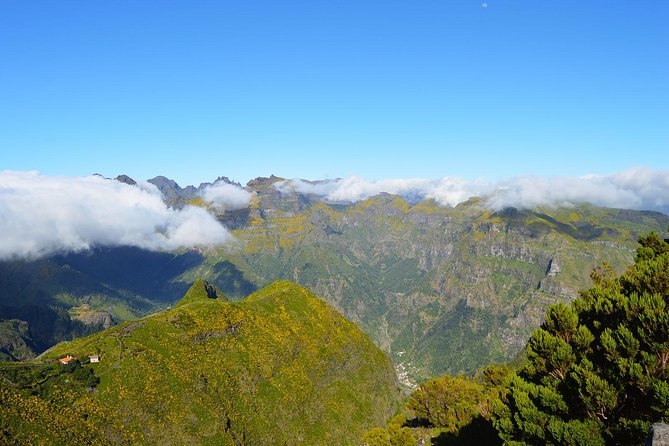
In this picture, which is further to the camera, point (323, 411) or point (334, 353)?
point (334, 353)

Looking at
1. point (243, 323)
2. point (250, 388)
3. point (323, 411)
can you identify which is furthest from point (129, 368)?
point (323, 411)

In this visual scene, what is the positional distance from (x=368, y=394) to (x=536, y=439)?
140503mm

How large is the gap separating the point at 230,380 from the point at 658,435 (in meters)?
127

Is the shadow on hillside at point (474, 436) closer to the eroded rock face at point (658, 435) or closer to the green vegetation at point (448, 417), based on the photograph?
the green vegetation at point (448, 417)

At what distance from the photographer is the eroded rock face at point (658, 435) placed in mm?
31828

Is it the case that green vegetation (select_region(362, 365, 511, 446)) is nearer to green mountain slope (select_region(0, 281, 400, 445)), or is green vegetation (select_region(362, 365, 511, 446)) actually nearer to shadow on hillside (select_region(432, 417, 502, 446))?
shadow on hillside (select_region(432, 417, 502, 446))

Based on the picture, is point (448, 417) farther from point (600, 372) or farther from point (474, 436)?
point (600, 372)

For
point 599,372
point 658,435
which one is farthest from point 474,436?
point 658,435

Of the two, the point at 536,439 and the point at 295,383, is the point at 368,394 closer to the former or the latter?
the point at 295,383

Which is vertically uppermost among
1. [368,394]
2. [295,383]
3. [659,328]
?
[659,328]

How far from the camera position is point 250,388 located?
140875mm

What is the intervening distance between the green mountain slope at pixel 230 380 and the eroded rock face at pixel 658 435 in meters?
108

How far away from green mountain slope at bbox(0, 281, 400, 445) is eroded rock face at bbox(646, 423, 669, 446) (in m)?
108

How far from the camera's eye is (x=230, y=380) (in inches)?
5458
